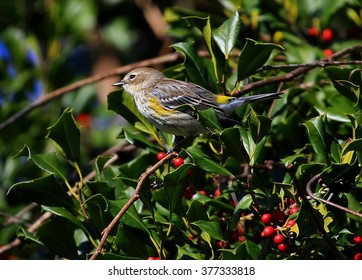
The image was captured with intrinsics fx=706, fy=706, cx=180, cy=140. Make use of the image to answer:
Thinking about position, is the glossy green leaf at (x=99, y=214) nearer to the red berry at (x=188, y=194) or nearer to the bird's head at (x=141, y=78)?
the red berry at (x=188, y=194)

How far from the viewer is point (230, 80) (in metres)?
3.94

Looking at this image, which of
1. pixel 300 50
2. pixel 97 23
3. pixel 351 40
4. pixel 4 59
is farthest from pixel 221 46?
pixel 97 23

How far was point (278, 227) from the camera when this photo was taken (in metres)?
3.06

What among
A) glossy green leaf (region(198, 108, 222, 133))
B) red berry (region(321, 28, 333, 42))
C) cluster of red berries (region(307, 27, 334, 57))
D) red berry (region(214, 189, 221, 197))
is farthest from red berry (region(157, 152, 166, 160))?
red berry (region(321, 28, 333, 42))

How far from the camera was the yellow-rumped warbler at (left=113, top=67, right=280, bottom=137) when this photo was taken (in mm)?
3859

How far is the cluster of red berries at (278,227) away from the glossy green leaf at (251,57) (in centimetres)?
85

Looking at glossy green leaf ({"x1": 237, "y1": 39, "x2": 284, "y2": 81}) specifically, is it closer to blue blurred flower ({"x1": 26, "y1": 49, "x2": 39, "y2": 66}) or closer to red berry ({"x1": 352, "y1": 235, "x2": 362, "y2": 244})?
red berry ({"x1": 352, "y1": 235, "x2": 362, "y2": 244})

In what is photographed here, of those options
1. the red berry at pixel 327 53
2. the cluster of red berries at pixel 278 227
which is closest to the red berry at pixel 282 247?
the cluster of red berries at pixel 278 227

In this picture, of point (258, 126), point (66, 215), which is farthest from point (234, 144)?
point (66, 215)

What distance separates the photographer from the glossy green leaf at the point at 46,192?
3.32 meters

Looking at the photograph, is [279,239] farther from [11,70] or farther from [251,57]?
[11,70]

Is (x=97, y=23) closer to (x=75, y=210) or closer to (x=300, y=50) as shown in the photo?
(x=300, y=50)

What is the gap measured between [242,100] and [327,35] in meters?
1.22

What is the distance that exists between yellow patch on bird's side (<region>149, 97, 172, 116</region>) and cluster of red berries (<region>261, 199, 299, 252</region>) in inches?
56.7
